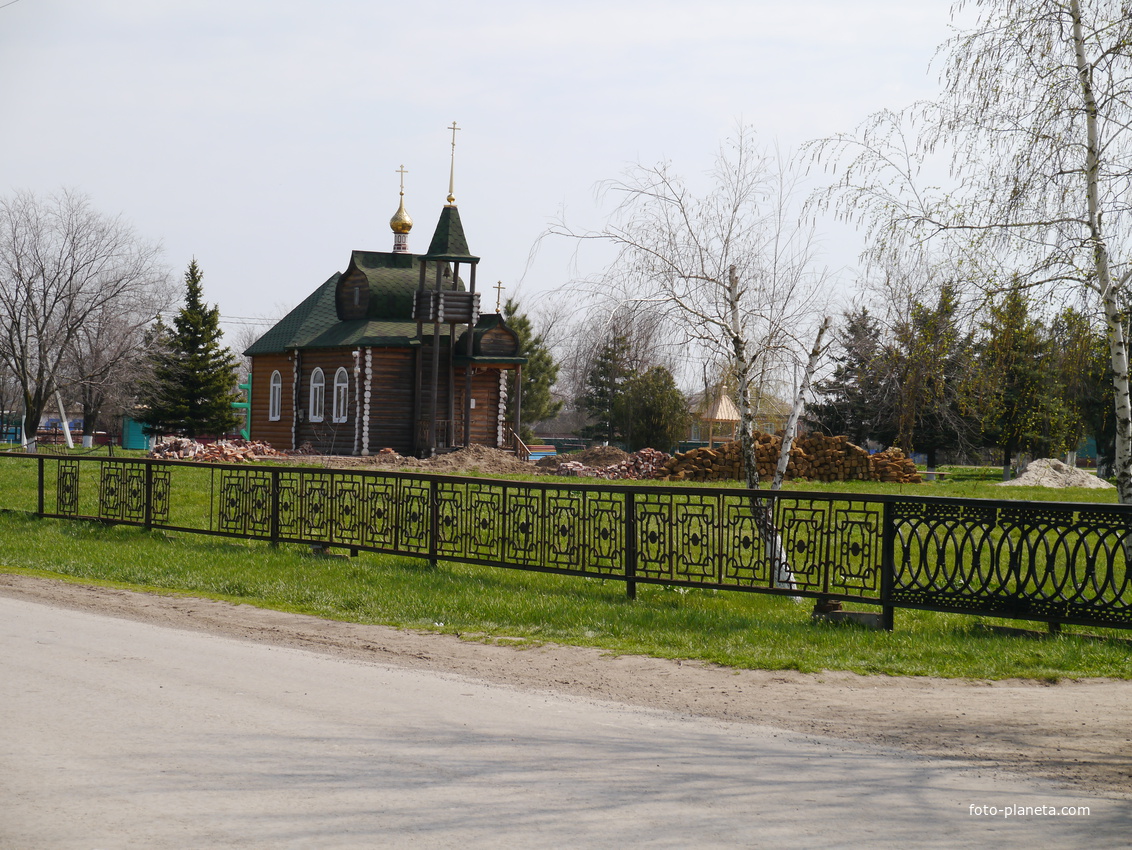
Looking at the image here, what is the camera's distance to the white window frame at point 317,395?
38.1 meters

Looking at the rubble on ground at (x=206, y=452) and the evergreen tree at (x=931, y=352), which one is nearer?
the evergreen tree at (x=931, y=352)

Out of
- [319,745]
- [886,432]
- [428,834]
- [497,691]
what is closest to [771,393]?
[497,691]

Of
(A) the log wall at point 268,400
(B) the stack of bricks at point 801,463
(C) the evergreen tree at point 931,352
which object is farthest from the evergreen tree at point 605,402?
(C) the evergreen tree at point 931,352

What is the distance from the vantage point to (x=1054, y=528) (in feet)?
29.9

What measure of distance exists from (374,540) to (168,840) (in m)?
10.2

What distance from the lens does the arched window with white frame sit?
121 feet

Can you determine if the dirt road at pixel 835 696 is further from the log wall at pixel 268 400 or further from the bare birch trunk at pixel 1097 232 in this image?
the log wall at pixel 268 400

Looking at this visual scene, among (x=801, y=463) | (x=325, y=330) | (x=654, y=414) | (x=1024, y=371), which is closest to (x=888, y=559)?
(x=1024, y=371)

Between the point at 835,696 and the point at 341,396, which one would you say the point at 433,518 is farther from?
the point at 341,396

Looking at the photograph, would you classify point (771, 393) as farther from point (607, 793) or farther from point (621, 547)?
point (607, 793)

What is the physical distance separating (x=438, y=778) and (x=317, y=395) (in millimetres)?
34736

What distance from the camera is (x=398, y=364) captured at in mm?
36594

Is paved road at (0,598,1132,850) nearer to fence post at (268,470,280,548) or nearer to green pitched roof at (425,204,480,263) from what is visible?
fence post at (268,470,280,548)

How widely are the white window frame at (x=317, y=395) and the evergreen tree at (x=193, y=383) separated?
1362cm
